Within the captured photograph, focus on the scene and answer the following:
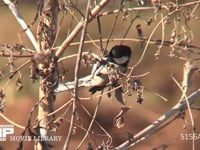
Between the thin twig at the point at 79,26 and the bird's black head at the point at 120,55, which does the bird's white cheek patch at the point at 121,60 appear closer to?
the bird's black head at the point at 120,55

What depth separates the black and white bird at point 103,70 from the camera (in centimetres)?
159

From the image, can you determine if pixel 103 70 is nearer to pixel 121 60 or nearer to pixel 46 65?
pixel 46 65

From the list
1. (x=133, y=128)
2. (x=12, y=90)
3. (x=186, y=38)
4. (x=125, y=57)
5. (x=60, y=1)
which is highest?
(x=60, y=1)

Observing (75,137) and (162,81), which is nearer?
(75,137)

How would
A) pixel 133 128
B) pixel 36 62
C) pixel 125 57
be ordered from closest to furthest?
1. pixel 36 62
2. pixel 125 57
3. pixel 133 128

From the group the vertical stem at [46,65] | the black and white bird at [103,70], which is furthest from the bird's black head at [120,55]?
the vertical stem at [46,65]

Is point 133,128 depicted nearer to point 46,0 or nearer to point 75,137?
point 75,137

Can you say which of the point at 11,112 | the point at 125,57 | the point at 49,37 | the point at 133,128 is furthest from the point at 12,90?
the point at 49,37

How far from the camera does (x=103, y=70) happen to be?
5.45 feet

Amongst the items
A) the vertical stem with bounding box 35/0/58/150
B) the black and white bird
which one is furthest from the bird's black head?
the vertical stem with bounding box 35/0/58/150

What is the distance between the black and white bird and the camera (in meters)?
1.59

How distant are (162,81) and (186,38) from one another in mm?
3531

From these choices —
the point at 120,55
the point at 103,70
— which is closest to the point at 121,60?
the point at 120,55

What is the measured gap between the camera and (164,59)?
4.98 meters
